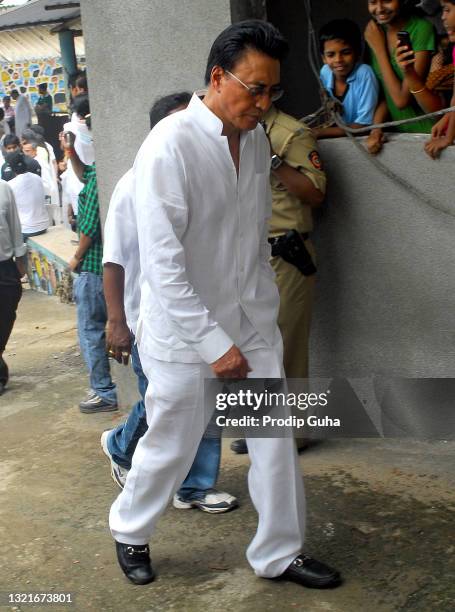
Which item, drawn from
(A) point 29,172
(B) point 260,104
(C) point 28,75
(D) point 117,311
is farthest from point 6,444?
(C) point 28,75

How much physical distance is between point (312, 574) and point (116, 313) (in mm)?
1267

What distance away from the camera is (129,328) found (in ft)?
13.0

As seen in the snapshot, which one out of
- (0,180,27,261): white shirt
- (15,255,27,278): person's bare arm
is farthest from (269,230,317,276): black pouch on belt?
(15,255,27,278): person's bare arm

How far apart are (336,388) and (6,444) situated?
71.1 inches

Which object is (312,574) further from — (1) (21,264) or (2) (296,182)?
(1) (21,264)

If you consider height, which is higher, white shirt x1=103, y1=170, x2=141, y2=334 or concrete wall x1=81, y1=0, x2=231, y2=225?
concrete wall x1=81, y1=0, x2=231, y2=225

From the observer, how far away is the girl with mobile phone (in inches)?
167

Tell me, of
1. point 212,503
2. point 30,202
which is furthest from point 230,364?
point 30,202

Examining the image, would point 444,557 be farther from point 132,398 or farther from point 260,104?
point 132,398

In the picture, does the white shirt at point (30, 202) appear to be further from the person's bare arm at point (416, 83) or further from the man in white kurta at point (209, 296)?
the man in white kurta at point (209, 296)

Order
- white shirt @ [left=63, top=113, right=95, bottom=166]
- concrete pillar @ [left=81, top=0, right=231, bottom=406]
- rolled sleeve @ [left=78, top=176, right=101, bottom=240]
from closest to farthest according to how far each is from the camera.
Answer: concrete pillar @ [left=81, top=0, right=231, bottom=406], rolled sleeve @ [left=78, top=176, right=101, bottom=240], white shirt @ [left=63, top=113, right=95, bottom=166]

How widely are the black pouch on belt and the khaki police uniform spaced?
0.02 meters

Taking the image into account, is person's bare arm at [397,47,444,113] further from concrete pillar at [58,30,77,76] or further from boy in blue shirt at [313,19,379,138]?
concrete pillar at [58,30,77,76]

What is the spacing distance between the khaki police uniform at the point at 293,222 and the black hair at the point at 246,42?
1204 mm
